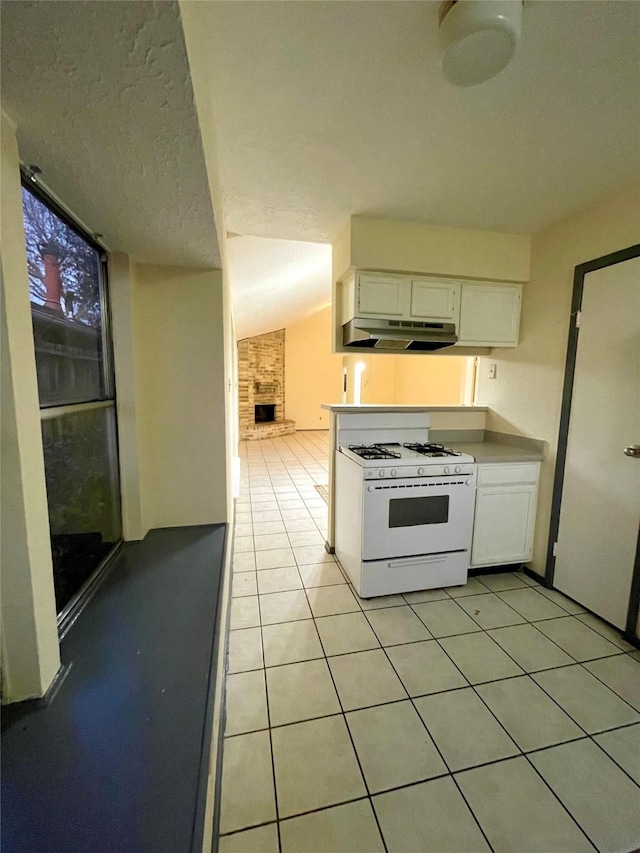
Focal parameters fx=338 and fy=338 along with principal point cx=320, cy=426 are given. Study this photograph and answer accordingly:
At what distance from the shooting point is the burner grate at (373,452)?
2.19 m

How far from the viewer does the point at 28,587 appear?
99 centimetres

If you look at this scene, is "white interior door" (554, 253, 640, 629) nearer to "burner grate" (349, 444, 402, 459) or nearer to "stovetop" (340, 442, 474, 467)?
"stovetop" (340, 442, 474, 467)

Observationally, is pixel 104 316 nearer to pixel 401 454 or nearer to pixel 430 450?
pixel 401 454

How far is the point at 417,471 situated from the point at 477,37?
1788mm

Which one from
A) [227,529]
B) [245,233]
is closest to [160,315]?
[245,233]

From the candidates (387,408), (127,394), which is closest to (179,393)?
(127,394)

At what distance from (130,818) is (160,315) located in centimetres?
219

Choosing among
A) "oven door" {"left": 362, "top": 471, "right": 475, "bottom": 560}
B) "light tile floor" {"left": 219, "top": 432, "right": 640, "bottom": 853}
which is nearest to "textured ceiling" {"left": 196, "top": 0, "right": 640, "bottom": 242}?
"oven door" {"left": 362, "top": 471, "right": 475, "bottom": 560}

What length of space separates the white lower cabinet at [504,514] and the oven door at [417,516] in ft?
0.46

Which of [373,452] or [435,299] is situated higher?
[435,299]

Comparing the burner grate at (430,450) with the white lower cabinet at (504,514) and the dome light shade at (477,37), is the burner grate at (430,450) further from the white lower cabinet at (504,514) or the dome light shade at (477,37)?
the dome light shade at (477,37)

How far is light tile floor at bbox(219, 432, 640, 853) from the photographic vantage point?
1032 mm

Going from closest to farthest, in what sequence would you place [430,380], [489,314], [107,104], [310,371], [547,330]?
[107,104]
[547,330]
[489,314]
[430,380]
[310,371]

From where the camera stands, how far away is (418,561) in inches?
85.4
